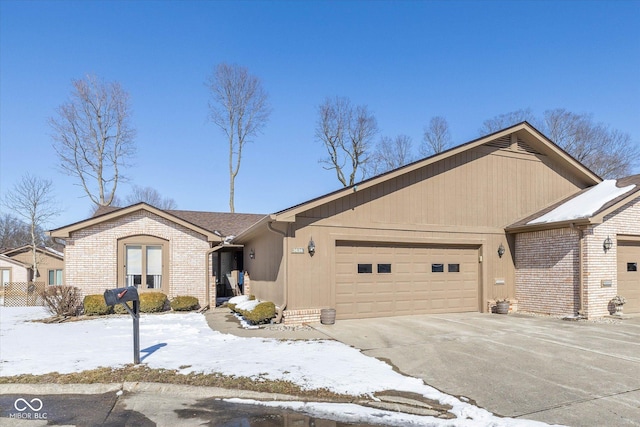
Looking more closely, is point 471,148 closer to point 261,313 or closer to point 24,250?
point 261,313

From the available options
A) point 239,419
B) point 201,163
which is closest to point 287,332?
point 239,419

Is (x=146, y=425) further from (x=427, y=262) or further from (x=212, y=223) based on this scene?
(x=212, y=223)

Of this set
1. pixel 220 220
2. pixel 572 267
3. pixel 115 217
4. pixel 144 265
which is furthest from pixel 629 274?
pixel 220 220

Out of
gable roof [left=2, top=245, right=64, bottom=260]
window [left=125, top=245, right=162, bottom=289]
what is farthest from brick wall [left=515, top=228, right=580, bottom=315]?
gable roof [left=2, top=245, right=64, bottom=260]

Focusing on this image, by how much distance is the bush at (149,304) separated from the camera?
13.6 m

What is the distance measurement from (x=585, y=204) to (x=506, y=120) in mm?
26783

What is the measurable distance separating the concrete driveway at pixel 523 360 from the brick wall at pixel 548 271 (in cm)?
94

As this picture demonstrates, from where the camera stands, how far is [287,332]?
9.76 metres

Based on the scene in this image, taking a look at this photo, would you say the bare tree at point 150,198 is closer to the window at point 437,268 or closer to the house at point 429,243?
the house at point 429,243

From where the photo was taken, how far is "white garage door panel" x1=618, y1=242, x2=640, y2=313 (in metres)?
12.2

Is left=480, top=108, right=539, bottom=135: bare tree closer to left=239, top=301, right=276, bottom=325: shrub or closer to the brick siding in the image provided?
the brick siding

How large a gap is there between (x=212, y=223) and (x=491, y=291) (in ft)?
45.1

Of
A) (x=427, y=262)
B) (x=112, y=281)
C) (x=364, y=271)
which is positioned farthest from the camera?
A: (x=112, y=281)

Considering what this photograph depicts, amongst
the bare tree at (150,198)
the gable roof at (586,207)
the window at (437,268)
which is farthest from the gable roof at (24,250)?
the gable roof at (586,207)
